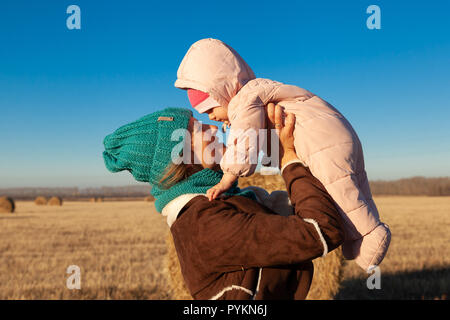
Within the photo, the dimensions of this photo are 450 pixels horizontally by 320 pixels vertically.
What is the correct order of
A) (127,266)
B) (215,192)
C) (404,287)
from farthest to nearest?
1. (127,266)
2. (404,287)
3. (215,192)

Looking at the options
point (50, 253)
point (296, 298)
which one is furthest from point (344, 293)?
point (50, 253)

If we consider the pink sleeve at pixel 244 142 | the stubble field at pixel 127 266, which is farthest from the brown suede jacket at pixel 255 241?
the stubble field at pixel 127 266

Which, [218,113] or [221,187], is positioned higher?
[218,113]

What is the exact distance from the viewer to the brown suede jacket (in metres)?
1.70

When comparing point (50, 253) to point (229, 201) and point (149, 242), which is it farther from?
point (229, 201)

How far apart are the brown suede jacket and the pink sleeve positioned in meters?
0.15

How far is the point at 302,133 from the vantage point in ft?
6.37

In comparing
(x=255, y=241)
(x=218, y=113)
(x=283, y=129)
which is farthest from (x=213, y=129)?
(x=255, y=241)

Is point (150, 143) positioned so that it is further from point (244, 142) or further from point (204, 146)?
point (244, 142)

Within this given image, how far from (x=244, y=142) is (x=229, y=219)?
0.36 meters

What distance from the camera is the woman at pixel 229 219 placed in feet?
5.62

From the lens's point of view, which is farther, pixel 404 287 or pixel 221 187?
pixel 404 287

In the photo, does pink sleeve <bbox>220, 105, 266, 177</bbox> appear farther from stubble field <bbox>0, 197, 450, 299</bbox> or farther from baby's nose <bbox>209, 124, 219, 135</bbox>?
stubble field <bbox>0, 197, 450, 299</bbox>

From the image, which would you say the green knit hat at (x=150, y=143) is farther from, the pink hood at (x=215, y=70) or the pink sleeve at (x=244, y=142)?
the pink sleeve at (x=244, y=142)
